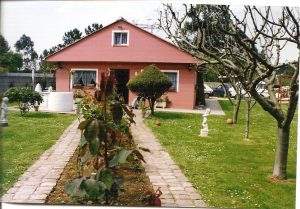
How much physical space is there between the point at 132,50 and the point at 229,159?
5873 millimetres

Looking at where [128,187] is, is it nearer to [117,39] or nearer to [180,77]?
[117,39]

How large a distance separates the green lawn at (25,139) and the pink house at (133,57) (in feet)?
4.41

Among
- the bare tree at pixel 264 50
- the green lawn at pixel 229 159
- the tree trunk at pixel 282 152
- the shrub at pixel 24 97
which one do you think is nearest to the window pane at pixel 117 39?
the green lawn at pixel 229 159

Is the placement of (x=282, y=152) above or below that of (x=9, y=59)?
below

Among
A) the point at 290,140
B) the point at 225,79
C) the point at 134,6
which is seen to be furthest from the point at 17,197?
the point at 225,79

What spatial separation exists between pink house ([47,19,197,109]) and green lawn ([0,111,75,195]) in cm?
134

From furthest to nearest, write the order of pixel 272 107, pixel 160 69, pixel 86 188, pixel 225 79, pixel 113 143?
pixel 160 69 < pixel 225 79 < pixel 272 107 < pixel 113 143 < pixel 86 188

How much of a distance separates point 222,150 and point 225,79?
3.87 meters

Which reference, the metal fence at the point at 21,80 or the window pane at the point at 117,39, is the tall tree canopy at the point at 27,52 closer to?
the metal fence at the point at 21,80

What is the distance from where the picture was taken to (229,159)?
292 inches

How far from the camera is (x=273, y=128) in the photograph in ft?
31.9

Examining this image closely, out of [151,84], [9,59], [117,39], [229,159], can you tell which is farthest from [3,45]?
[117,39]

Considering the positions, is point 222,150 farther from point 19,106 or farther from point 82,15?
point 19,106

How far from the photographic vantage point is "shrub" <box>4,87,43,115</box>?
8.76 m
